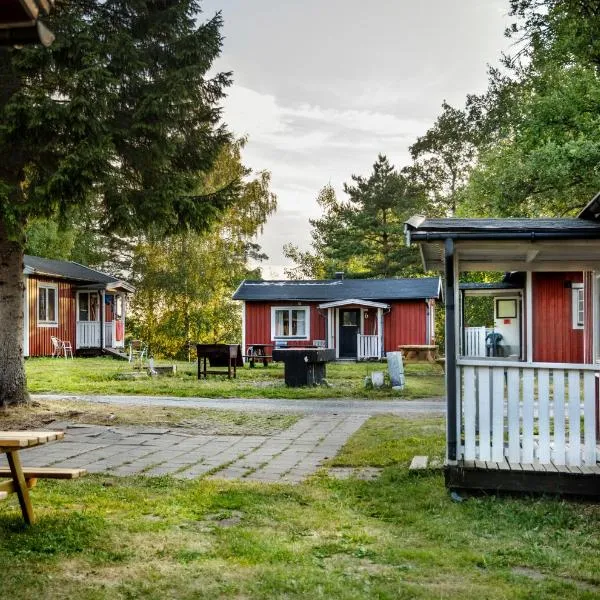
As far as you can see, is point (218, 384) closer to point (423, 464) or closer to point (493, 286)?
point (423, 464)

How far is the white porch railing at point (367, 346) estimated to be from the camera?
28.9 metres

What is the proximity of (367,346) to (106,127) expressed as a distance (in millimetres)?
20305

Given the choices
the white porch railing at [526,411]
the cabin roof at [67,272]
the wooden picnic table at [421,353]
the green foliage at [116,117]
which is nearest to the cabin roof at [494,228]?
the white porch railing at [526,411]

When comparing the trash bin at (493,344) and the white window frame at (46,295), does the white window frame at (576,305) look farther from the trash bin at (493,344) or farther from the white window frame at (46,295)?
the white window frame at (46,295)

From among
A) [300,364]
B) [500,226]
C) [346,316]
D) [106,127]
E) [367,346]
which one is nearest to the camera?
[500,226]

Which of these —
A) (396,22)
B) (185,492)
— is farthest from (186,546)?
(396,22)

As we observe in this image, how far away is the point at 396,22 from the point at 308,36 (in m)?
2.60

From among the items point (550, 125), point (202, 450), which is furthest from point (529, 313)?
point (202, 450)

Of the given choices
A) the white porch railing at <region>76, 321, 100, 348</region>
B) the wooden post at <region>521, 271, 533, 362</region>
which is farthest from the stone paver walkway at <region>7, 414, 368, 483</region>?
the white porch railing at <region>76, 321, 100, 348</region>

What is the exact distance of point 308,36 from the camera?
19609 mm

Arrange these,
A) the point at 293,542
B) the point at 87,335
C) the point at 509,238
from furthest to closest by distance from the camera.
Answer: the point at 87,335 → the point at 509,238 → the point at 293,542

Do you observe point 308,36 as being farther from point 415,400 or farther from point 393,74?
point 415,400

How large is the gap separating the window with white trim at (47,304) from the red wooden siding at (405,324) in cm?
1386

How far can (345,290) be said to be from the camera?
101 ft
